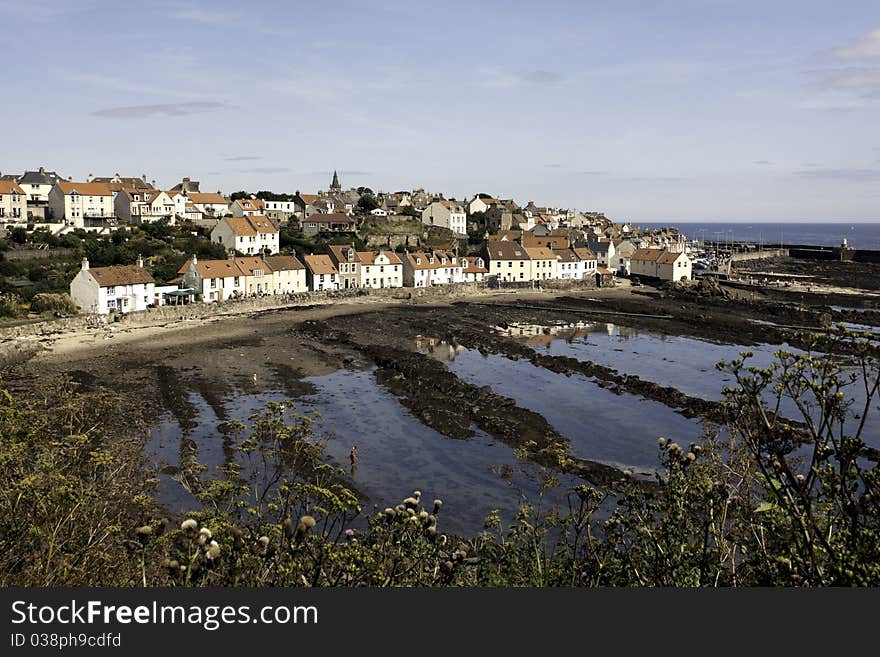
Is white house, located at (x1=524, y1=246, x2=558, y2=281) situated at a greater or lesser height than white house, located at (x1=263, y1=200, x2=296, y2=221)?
lesser

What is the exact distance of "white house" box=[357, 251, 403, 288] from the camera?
83.2 m

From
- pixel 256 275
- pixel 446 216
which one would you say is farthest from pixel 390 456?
pixel 446 216

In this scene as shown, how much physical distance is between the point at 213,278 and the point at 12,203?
111 ft

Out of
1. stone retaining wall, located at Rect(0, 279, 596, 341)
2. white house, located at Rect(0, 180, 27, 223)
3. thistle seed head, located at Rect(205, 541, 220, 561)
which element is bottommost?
stone retaining wall, located at Rect(0, 279, 596, 341)

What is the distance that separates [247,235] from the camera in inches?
3322

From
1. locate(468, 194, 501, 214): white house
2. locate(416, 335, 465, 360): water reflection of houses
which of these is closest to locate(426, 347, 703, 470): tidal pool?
locate(416, 335, 465, 360): water reflection of houses

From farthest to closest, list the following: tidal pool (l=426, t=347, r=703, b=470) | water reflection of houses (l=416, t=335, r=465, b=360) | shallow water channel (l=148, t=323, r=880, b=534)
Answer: water reflection of houses (l=416, t=335, r=465, b=360) < tidal pool (l=426, t=347, r=703, b=470) < shallow water channel (l=148, t=323, r=880, b=534)

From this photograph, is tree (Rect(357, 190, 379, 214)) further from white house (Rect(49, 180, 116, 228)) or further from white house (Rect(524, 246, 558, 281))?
white house (Rect(49, 180, 116, 228))

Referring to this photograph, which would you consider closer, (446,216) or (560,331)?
(560,331)

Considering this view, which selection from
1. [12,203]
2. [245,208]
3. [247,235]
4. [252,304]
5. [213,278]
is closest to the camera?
[213,278]

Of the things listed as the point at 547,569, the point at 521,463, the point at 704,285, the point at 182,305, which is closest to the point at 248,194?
the point at 182,305

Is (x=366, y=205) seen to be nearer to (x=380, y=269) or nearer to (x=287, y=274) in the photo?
(x=380, y=269)

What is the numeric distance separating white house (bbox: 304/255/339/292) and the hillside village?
0.42ft

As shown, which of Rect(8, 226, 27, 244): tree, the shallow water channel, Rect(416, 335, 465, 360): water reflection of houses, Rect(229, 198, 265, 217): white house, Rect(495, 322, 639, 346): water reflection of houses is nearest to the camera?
the shallow water channel
